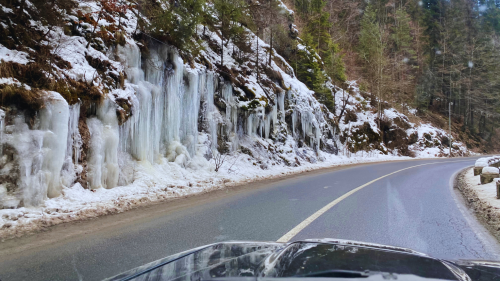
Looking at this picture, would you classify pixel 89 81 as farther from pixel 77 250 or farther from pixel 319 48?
pixel 319 48

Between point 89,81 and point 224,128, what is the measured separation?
23.3ft

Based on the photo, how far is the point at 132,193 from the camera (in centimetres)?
729

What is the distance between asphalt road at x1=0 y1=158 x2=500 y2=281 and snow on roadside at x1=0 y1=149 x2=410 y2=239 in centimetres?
46

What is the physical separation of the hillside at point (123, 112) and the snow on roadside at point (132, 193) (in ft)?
0.11

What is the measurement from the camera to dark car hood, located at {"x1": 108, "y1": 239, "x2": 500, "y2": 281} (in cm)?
148

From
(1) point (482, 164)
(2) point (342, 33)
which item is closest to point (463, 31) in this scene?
(2) point (342, 33)

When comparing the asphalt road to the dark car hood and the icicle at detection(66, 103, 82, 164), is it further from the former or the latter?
the icicle at detection(66, 103, 82, 164)

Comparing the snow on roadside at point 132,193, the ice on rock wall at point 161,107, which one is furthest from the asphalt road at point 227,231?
the ice on rock wall at point 161,107

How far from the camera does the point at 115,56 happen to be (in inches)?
360

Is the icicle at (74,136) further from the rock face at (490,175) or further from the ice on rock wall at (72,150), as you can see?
the rock face at (490,175)

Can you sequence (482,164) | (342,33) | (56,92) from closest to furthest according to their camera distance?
(56,92), (482,164), (342,33)

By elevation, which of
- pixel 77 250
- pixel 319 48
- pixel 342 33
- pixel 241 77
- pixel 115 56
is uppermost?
pixel 342 33

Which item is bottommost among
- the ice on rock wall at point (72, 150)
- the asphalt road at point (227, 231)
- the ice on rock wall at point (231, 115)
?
the asphalt road at point (227, 231)

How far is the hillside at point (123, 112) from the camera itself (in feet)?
18.5
